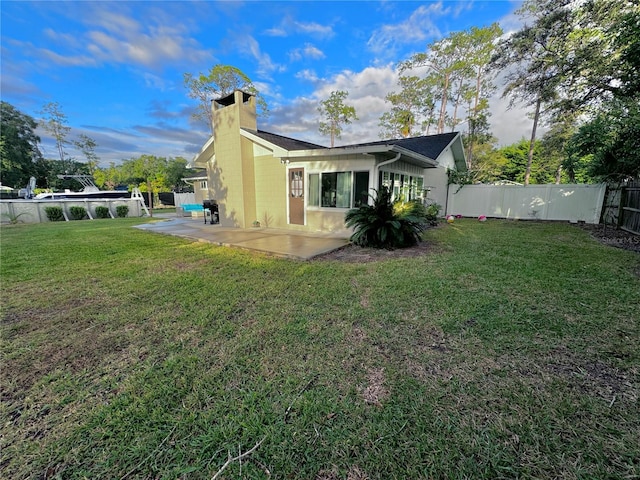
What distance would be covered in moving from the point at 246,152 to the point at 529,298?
8543mm

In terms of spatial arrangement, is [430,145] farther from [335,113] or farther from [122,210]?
[122,210]

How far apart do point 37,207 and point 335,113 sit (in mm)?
23100

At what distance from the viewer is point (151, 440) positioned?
1.43m

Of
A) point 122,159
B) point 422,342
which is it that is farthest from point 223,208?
point 122,159

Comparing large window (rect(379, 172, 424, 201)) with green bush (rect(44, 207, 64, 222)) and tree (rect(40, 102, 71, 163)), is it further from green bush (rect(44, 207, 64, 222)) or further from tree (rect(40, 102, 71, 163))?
tree (rect(40, 102, 71, 163))

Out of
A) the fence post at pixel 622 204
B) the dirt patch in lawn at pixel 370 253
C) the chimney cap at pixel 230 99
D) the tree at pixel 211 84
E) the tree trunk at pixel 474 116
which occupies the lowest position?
the dirt patch in lawn at pixel 370 253

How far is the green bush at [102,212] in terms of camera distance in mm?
14209

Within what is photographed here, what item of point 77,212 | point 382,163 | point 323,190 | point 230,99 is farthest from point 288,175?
point 77,212

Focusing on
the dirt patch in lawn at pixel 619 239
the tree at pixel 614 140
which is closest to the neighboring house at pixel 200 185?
the tree at pixel 614 140

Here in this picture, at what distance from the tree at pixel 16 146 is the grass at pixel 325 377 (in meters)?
34.2

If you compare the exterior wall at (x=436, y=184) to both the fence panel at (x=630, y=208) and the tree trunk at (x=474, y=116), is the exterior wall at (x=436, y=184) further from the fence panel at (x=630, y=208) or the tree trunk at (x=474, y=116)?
the tree trunk at (x=474, y=116)

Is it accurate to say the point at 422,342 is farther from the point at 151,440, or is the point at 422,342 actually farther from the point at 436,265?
the point at 436,265

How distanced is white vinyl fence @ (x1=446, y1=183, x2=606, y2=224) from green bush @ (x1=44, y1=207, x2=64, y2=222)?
19910mm

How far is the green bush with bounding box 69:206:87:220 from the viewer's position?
1345cm
